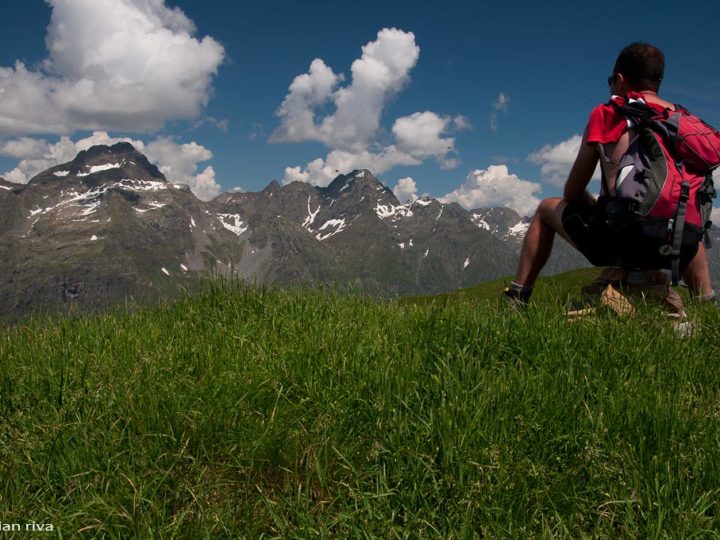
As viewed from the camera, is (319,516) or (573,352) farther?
(573,352)

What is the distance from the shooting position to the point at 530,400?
3.90m

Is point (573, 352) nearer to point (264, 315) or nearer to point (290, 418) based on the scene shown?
point (290, 418)

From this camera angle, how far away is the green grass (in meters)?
3.06

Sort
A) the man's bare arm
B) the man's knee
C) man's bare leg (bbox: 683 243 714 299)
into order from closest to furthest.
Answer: the man's bare arm, man's bare leg (bbox: 683 243 714 299), the man's knee

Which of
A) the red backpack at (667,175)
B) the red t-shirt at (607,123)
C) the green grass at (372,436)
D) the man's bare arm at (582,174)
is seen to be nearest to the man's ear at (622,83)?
the red t-shirt at (607,123)

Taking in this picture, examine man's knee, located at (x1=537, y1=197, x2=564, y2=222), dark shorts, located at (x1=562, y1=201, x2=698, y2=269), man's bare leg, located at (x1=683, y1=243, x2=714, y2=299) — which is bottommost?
man's bare leg, located at (x1=683, y1=243, x2=714, y2=299)

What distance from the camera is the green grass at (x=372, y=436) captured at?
306 cm

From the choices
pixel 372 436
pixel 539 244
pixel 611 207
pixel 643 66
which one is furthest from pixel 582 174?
pixel 372 436

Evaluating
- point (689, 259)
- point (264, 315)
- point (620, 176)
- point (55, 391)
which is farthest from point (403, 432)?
point (689, 259)

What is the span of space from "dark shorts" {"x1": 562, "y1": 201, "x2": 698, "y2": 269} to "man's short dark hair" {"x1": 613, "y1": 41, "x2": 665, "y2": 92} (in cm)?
190

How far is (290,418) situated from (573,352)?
2.65 meters

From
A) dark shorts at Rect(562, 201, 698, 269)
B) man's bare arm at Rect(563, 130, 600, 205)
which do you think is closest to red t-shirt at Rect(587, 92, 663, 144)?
man's bare arm at Rect(563, 130, 600, 205)

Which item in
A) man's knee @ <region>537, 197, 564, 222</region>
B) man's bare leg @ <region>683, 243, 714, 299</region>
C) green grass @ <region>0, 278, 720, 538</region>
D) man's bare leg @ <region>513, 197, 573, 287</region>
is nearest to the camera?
green grass @ <region>0, 278, 720, 538</region>

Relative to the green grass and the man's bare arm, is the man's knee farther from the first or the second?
the green grass
